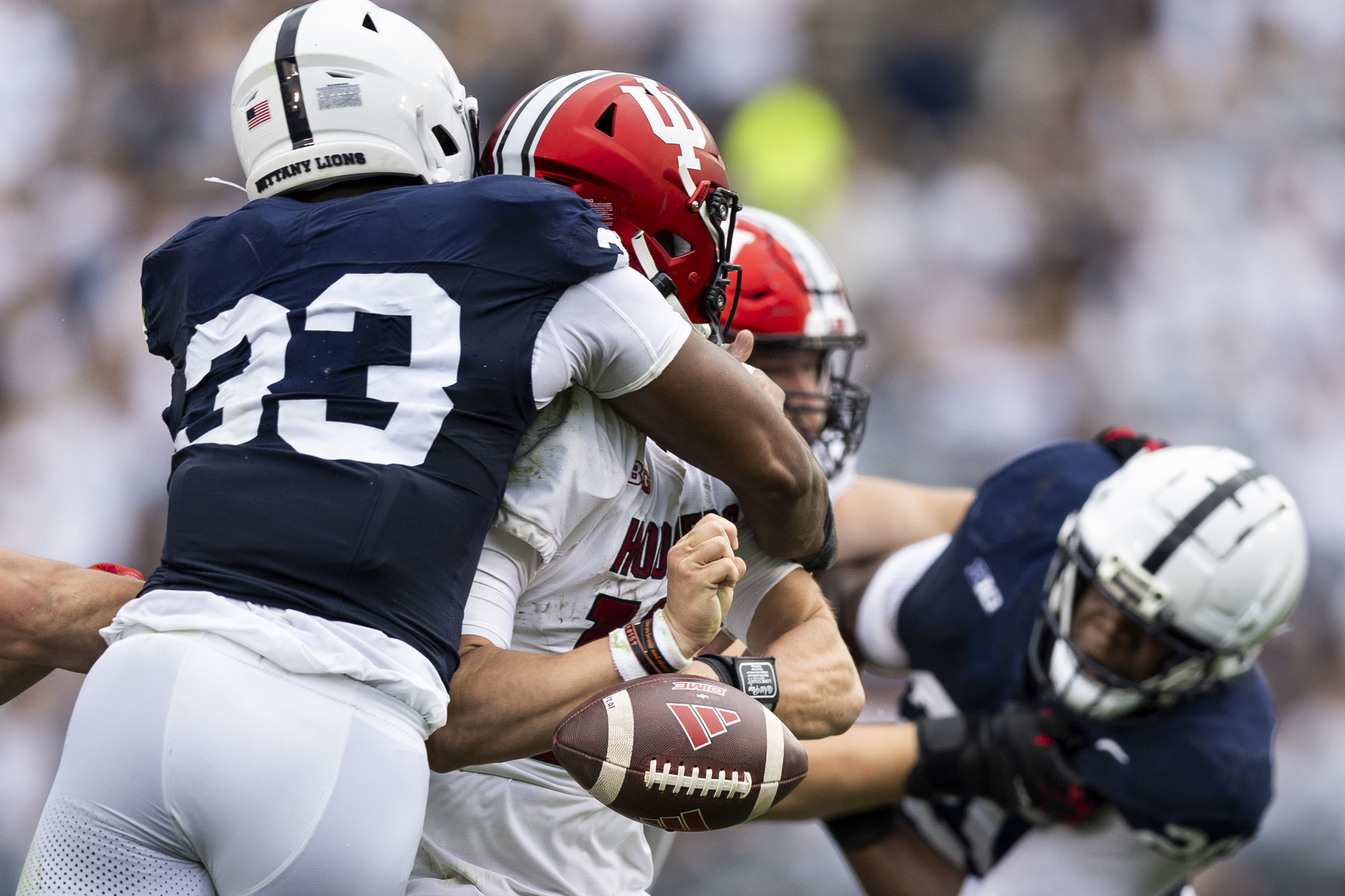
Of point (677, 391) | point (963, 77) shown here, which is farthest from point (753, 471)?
point (963, 77)

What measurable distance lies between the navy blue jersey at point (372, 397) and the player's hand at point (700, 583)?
289 millimetres

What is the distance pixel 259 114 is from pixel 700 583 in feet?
3.52

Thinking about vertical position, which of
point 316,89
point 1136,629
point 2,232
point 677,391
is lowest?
point 1136,629

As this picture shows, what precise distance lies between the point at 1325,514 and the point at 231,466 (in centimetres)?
614

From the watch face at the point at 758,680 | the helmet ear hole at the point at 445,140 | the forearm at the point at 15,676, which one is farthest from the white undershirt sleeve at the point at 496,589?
the forearm at the point at 15,676

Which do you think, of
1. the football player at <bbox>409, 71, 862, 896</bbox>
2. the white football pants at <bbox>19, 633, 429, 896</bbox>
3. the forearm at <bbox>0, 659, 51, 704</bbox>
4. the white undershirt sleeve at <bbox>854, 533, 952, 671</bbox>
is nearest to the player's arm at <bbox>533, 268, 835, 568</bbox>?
the football player at <bbox>409, 71, 862, 896</bbox>

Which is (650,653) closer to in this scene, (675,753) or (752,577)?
(675,753)

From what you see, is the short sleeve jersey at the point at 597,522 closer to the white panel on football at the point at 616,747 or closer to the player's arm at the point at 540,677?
the player's arm at the point at 540,677

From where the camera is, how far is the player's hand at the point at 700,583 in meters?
1.91

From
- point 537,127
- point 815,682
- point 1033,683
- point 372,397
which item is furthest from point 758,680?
point 1033,683

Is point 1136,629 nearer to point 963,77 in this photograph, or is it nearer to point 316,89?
point 316,89

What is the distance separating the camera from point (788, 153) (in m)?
7.12

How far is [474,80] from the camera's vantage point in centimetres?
674

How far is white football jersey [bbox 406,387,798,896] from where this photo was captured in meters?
2.01
